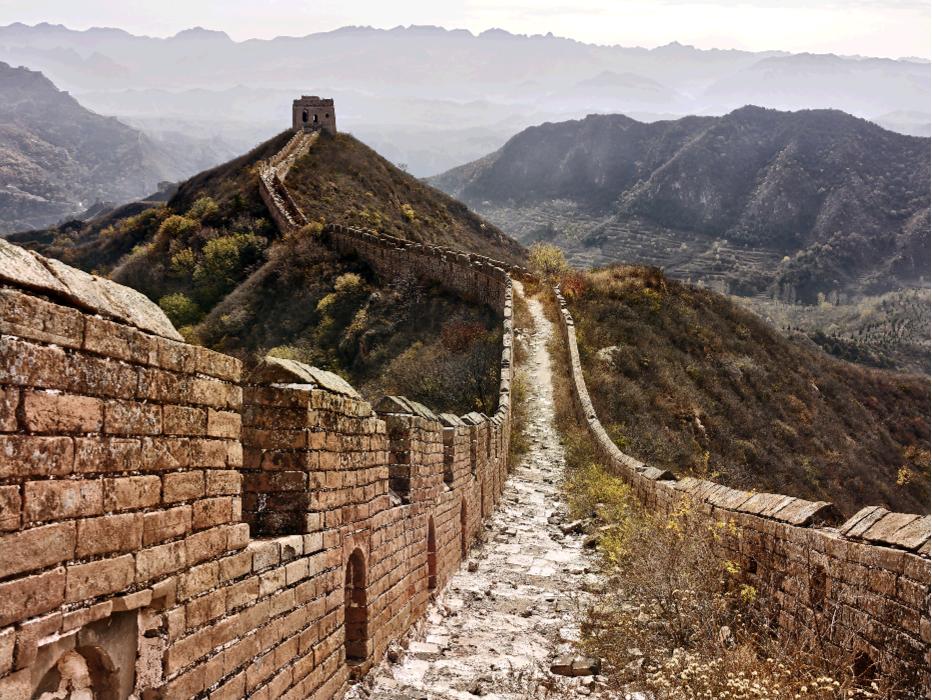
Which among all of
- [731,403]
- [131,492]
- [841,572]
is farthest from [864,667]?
[731,403]

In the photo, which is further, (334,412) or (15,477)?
(334,412)

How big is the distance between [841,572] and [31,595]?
467 centimetres

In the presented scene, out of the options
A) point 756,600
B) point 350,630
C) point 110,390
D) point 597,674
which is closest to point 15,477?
point 110,390

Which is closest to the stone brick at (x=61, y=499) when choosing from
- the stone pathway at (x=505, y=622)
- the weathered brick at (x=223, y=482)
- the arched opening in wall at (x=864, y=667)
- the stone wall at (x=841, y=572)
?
the weathered brick at (x=223, y=482)

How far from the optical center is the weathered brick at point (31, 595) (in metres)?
2.61

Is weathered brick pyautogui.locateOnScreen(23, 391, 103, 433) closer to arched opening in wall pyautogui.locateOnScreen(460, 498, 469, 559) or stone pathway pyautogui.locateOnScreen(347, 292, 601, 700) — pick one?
stone pathway pyautogui.locateOnScreen(347, 292, 601, 700)

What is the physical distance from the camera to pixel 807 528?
248 inches

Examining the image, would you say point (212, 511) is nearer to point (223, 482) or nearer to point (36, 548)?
point (223, 482)

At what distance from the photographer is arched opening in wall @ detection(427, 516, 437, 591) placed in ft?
27.5

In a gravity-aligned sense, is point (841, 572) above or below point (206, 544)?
below

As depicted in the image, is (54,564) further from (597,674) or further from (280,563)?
(597,674)

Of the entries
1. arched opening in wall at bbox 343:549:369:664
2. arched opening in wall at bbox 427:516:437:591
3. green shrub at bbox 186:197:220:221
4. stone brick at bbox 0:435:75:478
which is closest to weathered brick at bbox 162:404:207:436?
stone brick at bbox 0:435:75:478

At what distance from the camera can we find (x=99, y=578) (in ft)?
9.94

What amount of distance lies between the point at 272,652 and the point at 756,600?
13.1 ft
